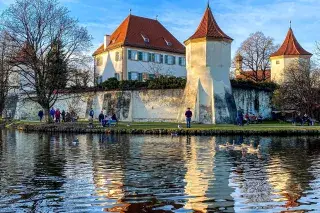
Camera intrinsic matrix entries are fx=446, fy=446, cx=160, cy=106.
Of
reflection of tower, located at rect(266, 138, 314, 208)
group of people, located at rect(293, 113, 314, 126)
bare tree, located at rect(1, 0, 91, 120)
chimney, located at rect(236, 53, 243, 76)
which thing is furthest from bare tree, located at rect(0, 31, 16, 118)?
chimney, located at rect(236, 53, 243, 76)

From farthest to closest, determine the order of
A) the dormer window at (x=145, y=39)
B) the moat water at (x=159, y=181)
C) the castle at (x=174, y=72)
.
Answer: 1. the dormer window at (x=145, y=39)
2. the castle at (x=174, y=72)
3. the moat water at (x=159, y=181)

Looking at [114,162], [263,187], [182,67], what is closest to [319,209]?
[263,187]

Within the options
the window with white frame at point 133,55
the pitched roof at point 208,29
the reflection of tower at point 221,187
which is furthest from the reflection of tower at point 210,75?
the reflection of tower at point 221,187

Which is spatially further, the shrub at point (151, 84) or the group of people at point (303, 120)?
the shrub at point (151, 84)

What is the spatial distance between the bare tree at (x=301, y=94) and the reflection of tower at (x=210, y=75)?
20.9 feet

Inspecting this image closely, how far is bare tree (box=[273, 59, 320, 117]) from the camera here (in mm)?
41469

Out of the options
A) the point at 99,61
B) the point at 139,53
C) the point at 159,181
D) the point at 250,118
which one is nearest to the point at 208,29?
the point at 250,118

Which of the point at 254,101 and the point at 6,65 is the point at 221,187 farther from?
the point at 254,101

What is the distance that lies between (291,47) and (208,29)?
70.0ft

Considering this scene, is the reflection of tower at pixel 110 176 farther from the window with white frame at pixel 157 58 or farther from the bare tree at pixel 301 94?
the window with white frame at pixel 157 58

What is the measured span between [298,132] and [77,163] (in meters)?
18.6

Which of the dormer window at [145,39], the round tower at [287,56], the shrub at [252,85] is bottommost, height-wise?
the shrub at [252,85]

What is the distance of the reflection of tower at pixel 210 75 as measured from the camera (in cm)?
3919

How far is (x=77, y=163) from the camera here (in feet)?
48.9
